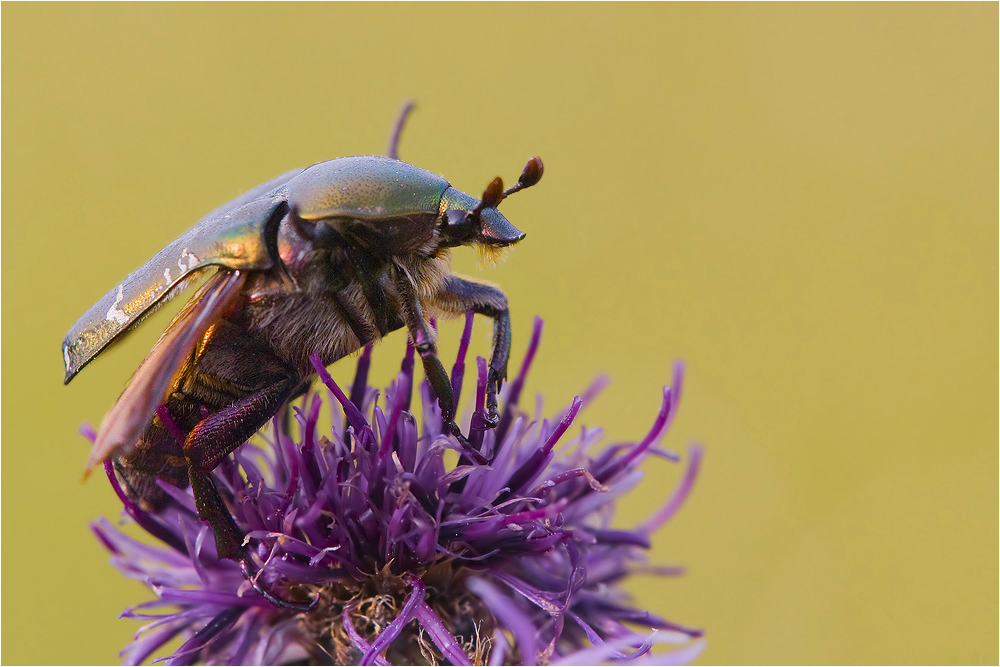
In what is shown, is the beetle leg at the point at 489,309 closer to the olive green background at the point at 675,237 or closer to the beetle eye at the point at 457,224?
the beetle eye at the point at 457,224

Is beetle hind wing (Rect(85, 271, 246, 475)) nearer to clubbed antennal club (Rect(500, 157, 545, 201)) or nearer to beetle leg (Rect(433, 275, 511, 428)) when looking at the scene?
beetle leg (Rect(433, 275, 511, 428))

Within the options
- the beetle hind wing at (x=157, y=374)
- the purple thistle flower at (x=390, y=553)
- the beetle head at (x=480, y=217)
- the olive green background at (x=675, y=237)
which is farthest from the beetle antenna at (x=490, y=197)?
the olive green background at (x=675, y=237)

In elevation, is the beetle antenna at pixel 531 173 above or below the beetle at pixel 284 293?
above

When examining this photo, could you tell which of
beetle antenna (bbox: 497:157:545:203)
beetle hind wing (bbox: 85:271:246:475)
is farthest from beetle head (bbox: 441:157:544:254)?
beetle hind wing (bbox: 85:271:246:475)

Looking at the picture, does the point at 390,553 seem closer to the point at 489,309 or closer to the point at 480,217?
the point at 489,309

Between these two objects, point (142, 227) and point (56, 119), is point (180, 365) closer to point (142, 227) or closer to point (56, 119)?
point (142, 227)

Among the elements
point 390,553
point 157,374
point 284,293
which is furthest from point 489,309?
point 157,374

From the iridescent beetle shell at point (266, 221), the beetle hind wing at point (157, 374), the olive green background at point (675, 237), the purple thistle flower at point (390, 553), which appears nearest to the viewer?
the beetle hind wing at point (157, 374)
